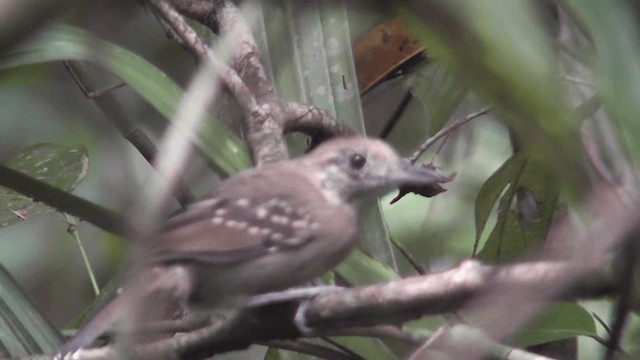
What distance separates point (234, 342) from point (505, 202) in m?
0.64

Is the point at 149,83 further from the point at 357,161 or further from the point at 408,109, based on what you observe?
the point at 408,109

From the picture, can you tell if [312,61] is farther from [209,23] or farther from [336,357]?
[336,357]

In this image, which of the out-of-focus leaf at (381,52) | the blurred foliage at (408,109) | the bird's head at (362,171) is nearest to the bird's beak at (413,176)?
the bird's head at (362,171)

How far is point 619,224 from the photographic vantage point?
35 centimetres

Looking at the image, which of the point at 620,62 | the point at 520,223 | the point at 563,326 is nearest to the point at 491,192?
the point at 520,223

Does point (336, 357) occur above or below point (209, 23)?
below

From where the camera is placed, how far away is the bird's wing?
1194mm

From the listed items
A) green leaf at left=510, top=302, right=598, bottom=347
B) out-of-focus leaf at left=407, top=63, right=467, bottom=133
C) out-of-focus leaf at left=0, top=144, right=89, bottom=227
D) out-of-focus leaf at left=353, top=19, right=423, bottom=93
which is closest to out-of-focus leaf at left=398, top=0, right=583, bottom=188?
green leaf at left=510, top=302, right=598, bottom=347

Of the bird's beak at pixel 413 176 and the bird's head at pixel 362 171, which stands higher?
the bird's head at pixel 362 171

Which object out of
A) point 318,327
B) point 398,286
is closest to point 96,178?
point 318,327

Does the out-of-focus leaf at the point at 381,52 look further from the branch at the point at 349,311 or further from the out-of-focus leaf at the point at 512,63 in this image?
the out-of-focus leaf at the point at 512,63

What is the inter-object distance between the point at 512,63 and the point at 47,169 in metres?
1.38

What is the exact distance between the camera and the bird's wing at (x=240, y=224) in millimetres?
1194

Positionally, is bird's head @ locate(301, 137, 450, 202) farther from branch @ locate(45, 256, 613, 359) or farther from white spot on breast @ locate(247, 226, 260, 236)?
branch @ locate(45, 256, 613, 359)
